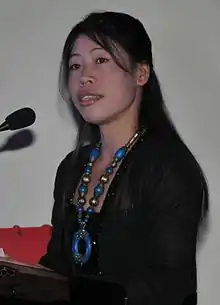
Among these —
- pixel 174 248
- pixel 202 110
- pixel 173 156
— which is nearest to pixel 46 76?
pixel 202 110

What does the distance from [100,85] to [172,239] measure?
31cm

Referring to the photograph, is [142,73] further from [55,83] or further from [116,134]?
[55,83]

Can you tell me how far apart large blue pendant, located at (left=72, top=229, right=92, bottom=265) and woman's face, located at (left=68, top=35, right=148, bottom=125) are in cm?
20

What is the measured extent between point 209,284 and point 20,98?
0.62m

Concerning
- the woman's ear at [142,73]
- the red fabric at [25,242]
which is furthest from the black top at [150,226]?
the red fabric at [25,242]

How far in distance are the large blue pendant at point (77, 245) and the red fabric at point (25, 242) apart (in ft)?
1.07

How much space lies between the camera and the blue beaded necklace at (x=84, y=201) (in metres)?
1.01

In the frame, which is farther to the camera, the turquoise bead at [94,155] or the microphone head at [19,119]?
the turquoise bead at [94,155]

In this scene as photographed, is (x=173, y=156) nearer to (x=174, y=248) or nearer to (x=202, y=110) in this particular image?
(x=174, y=248)

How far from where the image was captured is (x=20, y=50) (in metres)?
1.45

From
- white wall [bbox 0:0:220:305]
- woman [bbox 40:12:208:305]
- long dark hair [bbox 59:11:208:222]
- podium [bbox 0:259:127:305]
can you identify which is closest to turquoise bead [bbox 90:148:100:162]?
woman [bbox 40:12:208:305]

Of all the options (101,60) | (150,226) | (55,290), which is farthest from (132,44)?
(55,290)

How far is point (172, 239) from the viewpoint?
0.91m

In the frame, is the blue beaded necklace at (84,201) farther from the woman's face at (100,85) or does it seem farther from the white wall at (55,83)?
the white wall at (55,83)
